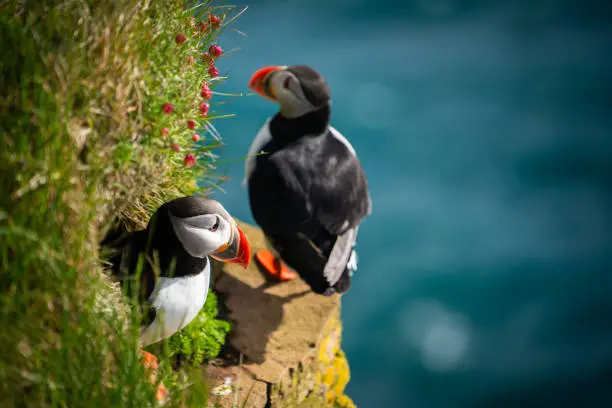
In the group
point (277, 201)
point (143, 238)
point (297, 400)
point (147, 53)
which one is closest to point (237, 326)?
point (297, 400)

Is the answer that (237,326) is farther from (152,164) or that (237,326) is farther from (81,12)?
(81,12)

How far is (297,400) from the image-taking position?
292cm

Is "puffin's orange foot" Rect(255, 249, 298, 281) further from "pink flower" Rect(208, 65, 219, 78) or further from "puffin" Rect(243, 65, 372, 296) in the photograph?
"pink flower" Rect(208, 65, 219, 78)

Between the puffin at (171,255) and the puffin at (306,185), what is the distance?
38.2 inches

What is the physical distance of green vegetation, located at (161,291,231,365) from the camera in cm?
264

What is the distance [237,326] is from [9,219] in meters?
1.69

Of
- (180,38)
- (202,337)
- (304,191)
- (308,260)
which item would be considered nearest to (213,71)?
(180,38)

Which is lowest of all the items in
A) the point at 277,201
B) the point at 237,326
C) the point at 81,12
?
the point at 237,326

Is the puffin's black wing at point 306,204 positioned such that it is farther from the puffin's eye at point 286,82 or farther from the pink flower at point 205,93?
the pink flower at point 205,93

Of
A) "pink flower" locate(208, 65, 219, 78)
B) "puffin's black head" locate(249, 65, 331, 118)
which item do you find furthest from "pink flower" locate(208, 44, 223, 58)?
"puffin's black head" locate(249, 65, 331, 118)

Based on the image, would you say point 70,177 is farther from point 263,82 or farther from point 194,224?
point 263,82

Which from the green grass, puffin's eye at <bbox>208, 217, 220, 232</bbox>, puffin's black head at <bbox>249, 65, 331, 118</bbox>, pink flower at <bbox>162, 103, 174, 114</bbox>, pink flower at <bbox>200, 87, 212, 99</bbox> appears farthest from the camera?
puffin's black head at <bbox>249, 65, 331, 118</bbox>

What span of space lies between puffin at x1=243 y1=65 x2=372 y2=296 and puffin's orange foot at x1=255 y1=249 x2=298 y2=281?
311mm

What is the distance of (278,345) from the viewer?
3.02 metres
